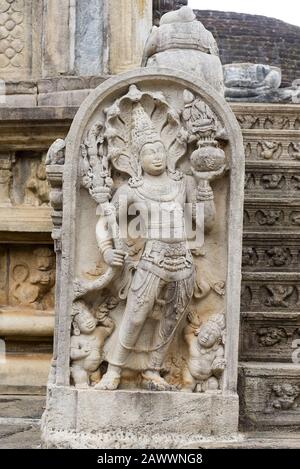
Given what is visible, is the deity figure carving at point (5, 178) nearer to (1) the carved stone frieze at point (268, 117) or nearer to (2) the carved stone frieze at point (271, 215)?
(2) the carved stone frieze at point (271, 215)

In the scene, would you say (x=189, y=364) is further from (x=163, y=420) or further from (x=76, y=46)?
(x=76, y=46)

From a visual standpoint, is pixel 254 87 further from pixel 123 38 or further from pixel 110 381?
pixel 110 381

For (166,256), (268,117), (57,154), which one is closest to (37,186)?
(57,154)

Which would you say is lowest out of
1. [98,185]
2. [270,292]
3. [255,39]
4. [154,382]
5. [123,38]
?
[154,382]

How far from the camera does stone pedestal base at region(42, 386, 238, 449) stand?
16.2 ft

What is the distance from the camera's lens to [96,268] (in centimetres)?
511

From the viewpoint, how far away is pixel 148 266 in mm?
4926

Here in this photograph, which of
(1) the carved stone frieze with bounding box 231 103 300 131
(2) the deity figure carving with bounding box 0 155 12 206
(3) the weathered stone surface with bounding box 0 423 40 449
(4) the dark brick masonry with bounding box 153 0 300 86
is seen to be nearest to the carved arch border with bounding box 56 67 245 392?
(3) the weathered stone surface with bounding box 0 423 40 449

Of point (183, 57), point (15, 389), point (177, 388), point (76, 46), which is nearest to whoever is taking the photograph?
point (177, 388)

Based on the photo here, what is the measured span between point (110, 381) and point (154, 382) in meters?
0.22

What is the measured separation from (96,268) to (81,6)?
246 centimetres

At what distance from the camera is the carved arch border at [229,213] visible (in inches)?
199
